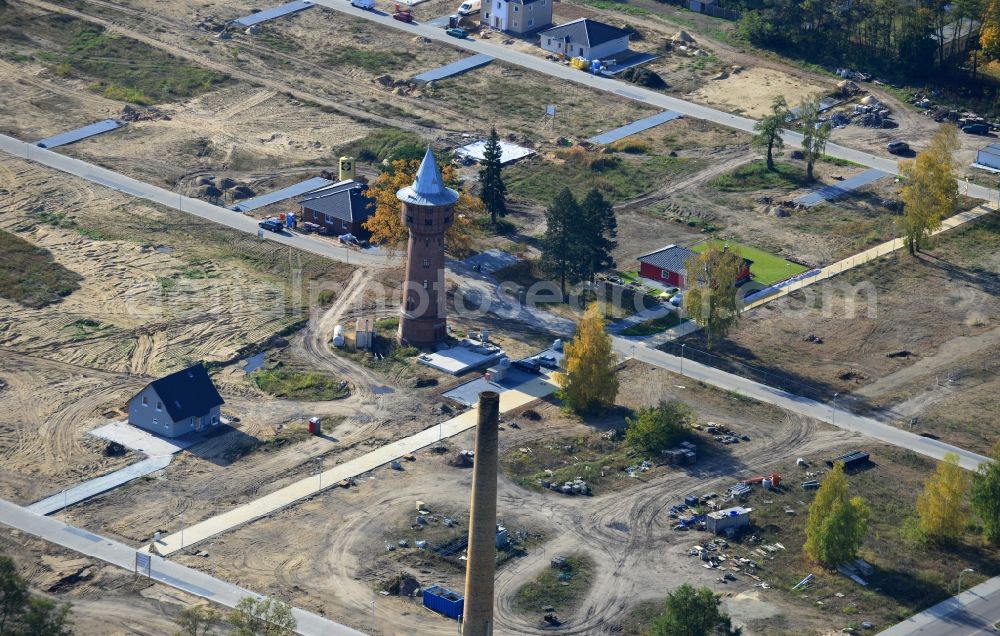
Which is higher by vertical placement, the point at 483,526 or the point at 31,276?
the point at 483,526

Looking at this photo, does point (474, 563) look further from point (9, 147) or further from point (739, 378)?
point (9, 147)

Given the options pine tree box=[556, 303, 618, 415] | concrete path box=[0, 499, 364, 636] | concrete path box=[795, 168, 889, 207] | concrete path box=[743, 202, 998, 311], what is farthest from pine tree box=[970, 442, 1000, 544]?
concrete path box=[795, 168, 889, 207]

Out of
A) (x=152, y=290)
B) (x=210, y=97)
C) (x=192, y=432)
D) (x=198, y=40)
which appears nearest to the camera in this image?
(x=192, y=432)

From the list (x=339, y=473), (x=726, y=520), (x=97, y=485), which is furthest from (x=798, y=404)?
(x=97, y=485)

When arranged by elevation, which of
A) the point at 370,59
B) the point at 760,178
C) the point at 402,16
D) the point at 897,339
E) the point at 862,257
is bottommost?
the point at 897,339

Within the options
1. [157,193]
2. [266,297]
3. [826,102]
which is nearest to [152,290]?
[266,297]

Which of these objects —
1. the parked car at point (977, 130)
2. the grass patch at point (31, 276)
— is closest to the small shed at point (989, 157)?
the parked car at point (977, 130)

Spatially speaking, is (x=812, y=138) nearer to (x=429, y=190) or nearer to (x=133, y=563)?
(x=429, y=190)
